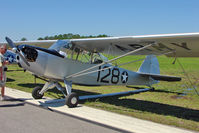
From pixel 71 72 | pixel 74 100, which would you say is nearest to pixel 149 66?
pixel 71 72

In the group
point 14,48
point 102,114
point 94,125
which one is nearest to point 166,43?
point 102,114

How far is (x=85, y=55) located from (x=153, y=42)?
2.60 meters

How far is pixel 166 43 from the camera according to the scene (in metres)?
5.60

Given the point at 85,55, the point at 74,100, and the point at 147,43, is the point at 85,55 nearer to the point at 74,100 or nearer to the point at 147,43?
the point at 74,100

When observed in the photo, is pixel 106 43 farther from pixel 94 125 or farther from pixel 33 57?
pixel 94 125

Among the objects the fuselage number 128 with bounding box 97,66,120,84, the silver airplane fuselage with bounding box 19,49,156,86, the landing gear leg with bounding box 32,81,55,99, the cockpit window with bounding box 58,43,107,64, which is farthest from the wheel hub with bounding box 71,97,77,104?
the fuselage number 128 with bounding box 97,66,120,84

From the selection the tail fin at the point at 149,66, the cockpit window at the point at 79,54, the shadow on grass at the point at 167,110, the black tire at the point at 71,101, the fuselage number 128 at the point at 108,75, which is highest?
the cockpit window at the point at 79,54

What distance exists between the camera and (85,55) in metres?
7.28

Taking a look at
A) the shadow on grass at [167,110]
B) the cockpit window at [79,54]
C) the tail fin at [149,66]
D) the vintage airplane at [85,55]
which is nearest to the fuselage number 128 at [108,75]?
the vintage airplane at [85,55]

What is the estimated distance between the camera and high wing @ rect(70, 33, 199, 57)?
5090 mm

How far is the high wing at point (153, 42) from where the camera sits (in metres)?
5.09

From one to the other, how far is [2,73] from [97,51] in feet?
11.1

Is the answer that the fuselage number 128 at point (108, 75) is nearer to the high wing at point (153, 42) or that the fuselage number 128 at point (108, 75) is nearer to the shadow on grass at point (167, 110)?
the high wing at point (153, 42)

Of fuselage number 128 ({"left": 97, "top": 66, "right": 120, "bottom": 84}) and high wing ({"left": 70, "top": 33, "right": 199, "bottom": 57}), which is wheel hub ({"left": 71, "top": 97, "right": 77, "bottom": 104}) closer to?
fuselage number 128 ({"left": 97, "top": 66, "right": 120, "bottom": 84})
